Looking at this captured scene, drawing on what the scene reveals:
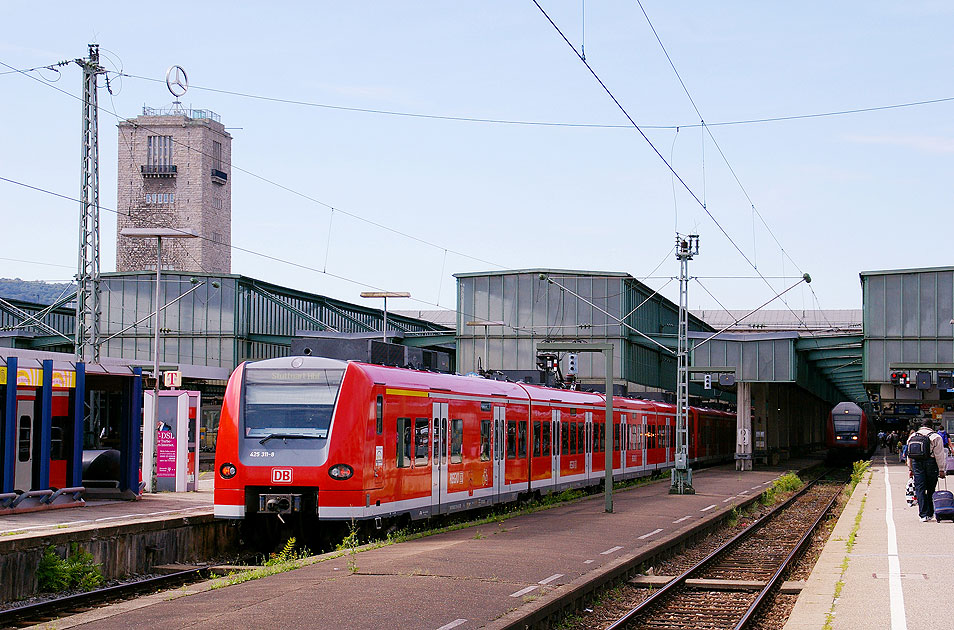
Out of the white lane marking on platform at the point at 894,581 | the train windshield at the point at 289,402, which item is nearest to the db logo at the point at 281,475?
the train windshield at the point at 289,402

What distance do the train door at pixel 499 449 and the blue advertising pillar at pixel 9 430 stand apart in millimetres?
8590

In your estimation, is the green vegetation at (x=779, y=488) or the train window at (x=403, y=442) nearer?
the train window at (x=403, y=442)

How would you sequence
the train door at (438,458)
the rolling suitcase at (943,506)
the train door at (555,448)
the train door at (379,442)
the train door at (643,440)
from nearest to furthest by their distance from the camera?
the train door at (379,442), the train door at (438,458), the rolling suitcase at (943,506), the train door at (555,448), the train door at (643,440)

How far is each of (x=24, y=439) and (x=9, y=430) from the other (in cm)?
130

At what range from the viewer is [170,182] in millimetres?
123500

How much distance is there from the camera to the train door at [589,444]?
30.5m

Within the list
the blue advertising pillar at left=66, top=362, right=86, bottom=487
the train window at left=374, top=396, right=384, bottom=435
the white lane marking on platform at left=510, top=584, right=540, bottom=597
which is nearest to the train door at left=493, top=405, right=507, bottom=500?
the train window at left=374, top=396, right=384, bottom=435

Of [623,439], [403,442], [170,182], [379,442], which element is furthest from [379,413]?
[170,182]

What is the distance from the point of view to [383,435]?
55.2 feet

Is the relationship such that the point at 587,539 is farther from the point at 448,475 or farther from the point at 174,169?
the point at 174,169

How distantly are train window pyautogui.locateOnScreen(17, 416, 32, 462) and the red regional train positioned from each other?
497 centimetres

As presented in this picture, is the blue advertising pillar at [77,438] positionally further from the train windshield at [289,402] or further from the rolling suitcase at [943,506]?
the rolling suitcase at [943,506]

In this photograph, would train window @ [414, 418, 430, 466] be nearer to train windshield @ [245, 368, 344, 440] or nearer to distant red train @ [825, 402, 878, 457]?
train windshield @ [245, 368, 344, 440]

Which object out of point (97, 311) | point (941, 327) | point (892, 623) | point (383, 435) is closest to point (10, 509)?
point (383, 435)
